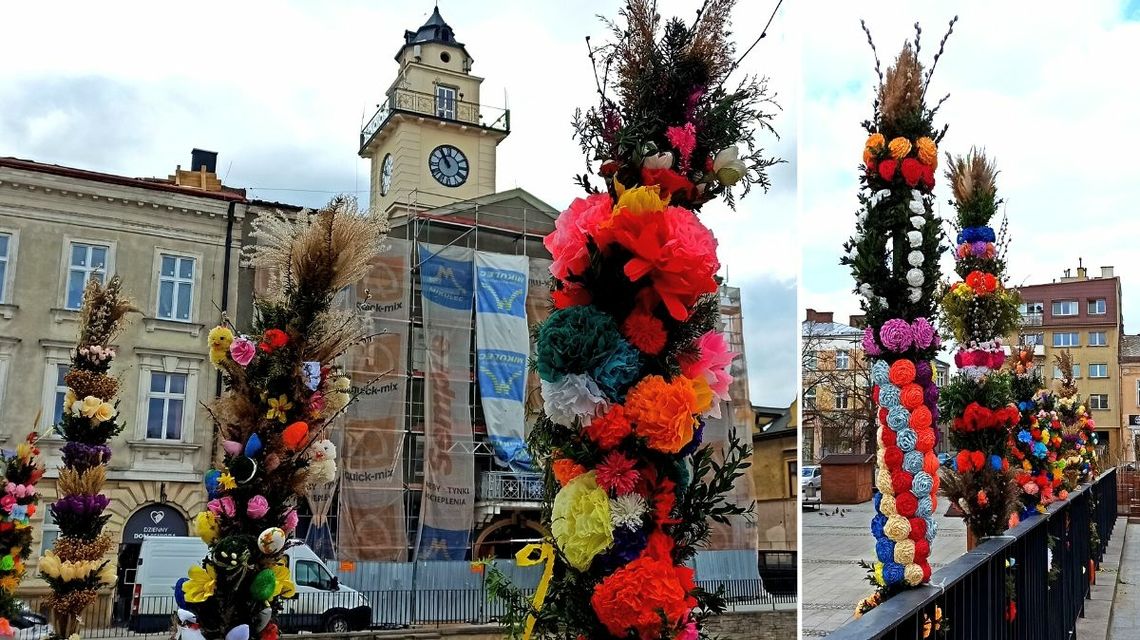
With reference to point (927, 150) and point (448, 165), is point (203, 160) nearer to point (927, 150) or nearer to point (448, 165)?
point (448, 165)

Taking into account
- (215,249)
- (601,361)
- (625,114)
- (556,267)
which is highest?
(215,249)

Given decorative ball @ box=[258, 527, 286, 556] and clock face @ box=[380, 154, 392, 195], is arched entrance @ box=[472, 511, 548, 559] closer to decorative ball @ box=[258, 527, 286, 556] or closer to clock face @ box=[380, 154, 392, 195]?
clock face @ box=[380, 154, 392, 195]

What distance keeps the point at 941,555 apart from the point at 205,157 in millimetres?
16689

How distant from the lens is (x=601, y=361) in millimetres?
2348

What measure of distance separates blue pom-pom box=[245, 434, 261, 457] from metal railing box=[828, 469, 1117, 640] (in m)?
2.71

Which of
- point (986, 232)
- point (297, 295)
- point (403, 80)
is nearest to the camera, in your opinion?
point (297, 295)

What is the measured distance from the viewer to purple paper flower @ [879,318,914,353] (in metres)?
5.07

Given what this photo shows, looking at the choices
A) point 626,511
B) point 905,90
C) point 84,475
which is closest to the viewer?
point 626,511

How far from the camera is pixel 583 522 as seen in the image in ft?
7.55

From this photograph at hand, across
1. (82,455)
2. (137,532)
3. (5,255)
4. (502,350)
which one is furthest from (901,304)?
(5,255)

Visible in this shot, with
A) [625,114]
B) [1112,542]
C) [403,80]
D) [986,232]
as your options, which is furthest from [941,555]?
[403,80]

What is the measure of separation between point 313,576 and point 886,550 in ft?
35.9

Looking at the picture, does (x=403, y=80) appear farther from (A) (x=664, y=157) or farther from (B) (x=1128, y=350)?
(B) (x=1128, y=350)

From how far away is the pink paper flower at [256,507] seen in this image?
3.85 metres
